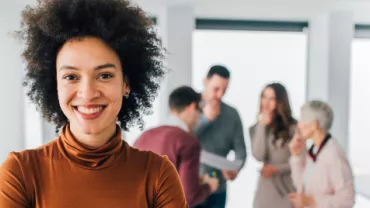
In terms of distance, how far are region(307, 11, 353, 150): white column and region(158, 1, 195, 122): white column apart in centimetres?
106

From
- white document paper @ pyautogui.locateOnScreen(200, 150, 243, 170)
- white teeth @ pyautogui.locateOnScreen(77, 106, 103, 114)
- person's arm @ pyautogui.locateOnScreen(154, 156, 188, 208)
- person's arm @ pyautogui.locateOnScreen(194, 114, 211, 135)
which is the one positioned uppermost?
white teeth @ pyautogui.locateOnScreen(77, 106, 103, 114)

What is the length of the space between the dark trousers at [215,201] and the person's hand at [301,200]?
46 cm

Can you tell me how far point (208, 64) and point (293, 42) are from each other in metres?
0.80

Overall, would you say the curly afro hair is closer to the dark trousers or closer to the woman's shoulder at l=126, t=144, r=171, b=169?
the woman's shoulder at l=126, t=144, r=171, b=169

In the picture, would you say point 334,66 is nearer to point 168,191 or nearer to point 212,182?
point 212,182

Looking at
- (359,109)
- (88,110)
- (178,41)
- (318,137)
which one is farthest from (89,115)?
(359,109)

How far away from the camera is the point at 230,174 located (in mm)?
2896

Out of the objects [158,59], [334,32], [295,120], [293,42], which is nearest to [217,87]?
[295,120]

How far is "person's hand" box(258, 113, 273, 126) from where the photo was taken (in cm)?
279

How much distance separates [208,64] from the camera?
3.27 metres

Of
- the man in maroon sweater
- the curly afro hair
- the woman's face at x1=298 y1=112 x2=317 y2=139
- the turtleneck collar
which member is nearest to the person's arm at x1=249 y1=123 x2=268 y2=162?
the woman's face at x1=298 y1=112 x2=317 y2=139

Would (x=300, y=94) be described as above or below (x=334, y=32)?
below

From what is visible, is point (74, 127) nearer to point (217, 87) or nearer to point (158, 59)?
point (158, 59)

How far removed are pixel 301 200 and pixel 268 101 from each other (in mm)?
707
